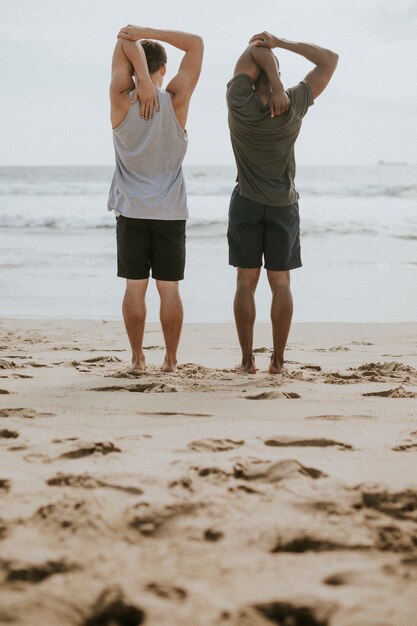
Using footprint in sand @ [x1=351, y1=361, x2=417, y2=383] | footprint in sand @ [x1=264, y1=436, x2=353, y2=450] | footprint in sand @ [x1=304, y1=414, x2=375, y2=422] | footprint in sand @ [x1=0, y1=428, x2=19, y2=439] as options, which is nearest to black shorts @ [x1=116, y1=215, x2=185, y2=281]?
footprint in sand @ [x1=351, y1=361, x2=417, y2=383]

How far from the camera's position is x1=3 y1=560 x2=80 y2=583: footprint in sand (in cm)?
164

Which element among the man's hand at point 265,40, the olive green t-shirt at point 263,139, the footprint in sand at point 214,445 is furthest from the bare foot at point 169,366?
the man's hand at point 265,40

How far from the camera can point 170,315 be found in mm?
4062

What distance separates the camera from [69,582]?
5.28 ft

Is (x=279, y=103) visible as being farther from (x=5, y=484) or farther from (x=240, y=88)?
(x=5, y=484)

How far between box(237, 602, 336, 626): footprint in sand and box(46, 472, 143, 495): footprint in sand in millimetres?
615

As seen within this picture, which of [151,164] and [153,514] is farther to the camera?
[151,164]

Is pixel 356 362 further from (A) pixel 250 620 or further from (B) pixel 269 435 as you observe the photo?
(A) pixel 250 620

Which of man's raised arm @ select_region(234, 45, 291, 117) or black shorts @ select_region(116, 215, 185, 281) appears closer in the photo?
man's raised arm @ select_region(234, 45, 291, 117)

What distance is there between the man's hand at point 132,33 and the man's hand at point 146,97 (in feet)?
0.75

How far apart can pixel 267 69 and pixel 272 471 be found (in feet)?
7.91

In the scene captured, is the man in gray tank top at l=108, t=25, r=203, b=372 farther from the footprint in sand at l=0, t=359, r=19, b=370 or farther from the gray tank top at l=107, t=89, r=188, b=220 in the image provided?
the footprint in sand at l=0, t=359, r=19, b=370

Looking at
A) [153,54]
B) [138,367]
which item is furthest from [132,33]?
[138,367]

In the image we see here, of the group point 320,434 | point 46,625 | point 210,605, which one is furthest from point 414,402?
point 46,625
